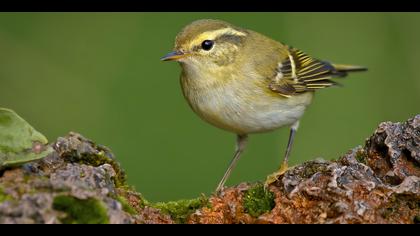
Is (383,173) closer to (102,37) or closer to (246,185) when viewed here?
(246,185)

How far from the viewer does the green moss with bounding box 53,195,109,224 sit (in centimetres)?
290

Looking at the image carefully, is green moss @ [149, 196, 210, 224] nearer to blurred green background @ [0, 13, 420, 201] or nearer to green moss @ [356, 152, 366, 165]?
green moss @ [356, 152, 366, 165]

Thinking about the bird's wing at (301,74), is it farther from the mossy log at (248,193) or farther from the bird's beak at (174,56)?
the mossy log at (248,193)

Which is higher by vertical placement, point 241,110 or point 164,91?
point 241,110

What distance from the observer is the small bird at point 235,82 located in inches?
203

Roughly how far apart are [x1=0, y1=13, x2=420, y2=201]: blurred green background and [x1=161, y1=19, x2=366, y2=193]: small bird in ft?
3.85

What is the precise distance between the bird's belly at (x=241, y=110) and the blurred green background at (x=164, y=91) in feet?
4.42

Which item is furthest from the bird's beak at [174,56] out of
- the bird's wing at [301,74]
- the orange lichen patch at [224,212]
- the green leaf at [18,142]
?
the green leaf at [18,142]

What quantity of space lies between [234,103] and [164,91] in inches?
91.1

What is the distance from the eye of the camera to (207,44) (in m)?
5.22

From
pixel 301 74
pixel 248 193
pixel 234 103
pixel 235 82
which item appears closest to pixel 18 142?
pixel 248 193

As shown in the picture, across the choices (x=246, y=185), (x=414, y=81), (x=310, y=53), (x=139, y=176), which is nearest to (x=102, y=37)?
(x=139, y=176)

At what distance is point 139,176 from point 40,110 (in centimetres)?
125

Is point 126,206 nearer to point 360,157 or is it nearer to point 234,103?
point 360,157
